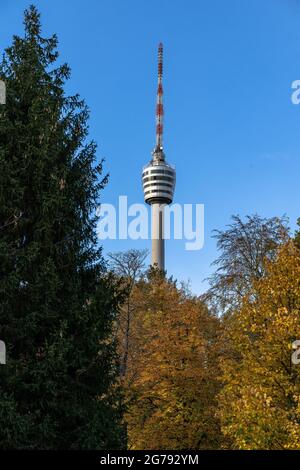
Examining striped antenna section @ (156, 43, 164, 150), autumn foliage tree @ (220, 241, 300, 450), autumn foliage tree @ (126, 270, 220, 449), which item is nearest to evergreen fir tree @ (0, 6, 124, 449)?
autumn foliage tree @ (220, 241, 300, 450)

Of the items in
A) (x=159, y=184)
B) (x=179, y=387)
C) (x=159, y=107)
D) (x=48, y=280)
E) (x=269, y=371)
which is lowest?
(x=179, y=387)

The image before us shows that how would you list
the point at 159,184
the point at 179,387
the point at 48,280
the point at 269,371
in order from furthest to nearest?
the point at 159,184 → the point at 179,387 → the point at 269,371 → the point at 48,280

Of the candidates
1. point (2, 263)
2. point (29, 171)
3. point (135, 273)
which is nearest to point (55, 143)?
point (29, 171)

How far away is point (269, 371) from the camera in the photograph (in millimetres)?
17266

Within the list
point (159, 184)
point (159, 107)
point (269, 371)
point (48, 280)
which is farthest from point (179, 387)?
point (159, 184)

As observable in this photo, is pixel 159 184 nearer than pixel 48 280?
No

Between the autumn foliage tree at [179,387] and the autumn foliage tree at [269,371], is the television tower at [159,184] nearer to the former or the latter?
the autumn foliage tree at [179,387]

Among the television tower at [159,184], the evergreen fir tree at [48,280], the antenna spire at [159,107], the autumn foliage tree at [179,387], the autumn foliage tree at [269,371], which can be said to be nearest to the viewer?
the evergreen fir tree at [48,280]

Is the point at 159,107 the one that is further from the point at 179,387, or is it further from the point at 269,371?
the point at 269,371

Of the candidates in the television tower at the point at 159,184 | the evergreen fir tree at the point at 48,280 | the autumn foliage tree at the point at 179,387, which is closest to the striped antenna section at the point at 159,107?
the television tower at the point at 159,184

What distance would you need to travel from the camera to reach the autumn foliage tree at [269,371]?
15.8m

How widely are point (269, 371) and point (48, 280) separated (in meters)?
7.20

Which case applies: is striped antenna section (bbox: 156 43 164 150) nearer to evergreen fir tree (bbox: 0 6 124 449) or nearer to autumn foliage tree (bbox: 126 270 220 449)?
autumn foliage tree (bbox: 126 270 220 449)

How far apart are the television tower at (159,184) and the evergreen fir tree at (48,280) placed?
11647 centimetres
